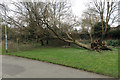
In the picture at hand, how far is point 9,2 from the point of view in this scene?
11.1 metres

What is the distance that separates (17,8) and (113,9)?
1391 centimetres

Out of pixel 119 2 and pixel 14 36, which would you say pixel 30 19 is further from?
pixel 119 2

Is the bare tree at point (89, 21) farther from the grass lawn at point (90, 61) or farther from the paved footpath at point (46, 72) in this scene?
the paved footpath at point (46, 72)

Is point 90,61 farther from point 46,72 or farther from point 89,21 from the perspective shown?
point 89,21

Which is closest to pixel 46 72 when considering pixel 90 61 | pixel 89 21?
pixel 90 61

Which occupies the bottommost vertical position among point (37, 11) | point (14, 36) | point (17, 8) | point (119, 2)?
point (14, 36)

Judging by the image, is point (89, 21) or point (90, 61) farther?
point (89, 21)

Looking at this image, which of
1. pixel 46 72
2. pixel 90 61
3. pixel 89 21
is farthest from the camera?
pixel 89 21

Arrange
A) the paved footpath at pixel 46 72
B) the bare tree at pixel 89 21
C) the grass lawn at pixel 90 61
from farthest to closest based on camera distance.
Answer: the bare tree at pixel 89 21, the grass lawn at pixel 90 61, the paved footpath at pixel 46 72

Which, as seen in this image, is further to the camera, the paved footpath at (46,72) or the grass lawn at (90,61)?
the grass lawn at (90,61)

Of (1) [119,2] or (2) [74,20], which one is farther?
(2) [74,20]

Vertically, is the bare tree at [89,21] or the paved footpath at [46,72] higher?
the bare tree at [89,21]

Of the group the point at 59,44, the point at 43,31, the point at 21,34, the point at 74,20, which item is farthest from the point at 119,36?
the point at 21,34

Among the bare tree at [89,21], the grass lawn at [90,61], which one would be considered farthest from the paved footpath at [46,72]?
the bare tree at [89,21]
